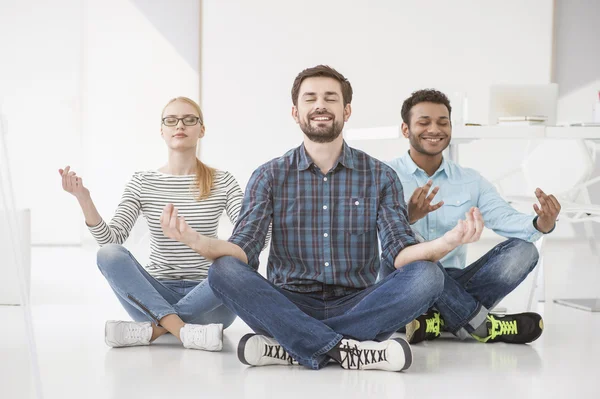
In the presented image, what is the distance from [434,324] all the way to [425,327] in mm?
44

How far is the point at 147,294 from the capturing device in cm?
247

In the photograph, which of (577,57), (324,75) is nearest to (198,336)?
(324,75)

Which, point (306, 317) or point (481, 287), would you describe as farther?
point (481, 287)

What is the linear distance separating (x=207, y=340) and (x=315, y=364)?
401mm

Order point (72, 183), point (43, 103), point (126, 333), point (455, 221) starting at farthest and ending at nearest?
point (43, 103)
point (455, 221)
point (126, 333)
point (72, 183)

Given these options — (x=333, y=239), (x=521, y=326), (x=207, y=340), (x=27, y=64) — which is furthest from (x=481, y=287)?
(x=27, y=64)

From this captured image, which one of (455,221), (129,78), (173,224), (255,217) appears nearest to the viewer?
(173,224)

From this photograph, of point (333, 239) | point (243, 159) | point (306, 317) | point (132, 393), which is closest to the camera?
point (132, 393)

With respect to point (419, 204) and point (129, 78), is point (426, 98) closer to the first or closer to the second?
point (419, 204)

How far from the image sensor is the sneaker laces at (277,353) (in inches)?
88.0

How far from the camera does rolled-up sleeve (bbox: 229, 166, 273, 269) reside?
7.39 feet

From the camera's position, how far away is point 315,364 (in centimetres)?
220

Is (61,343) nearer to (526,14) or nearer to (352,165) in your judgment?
(352,165)

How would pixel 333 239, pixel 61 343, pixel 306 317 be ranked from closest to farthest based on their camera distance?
pixel 306 317 → pixel 333 239 → pixel 61 343
